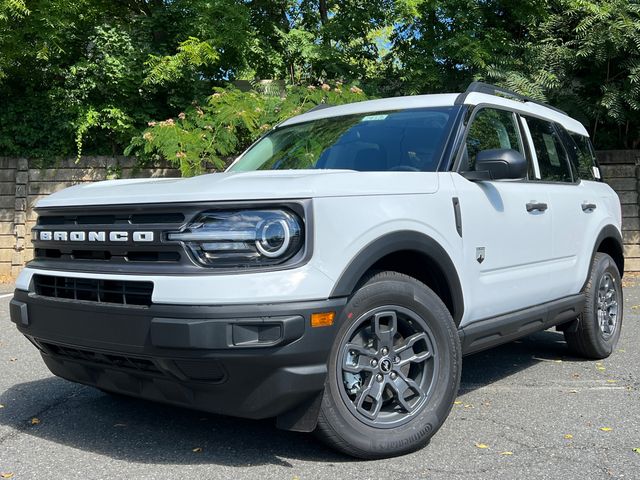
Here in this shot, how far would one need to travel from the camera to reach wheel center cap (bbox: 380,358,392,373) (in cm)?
326

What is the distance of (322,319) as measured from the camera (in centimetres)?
288

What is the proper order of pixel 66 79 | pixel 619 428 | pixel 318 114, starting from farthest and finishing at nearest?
pixel 66 79 → pixel 318 114 → pixel 619 428

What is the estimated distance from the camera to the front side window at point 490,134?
159 inches

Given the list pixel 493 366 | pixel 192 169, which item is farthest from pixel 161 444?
pixel 192 169

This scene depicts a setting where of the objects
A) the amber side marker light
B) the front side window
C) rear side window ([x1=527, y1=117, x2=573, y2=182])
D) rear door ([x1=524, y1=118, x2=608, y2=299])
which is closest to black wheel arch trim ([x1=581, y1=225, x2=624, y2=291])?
rear door ([x1=524, y1=118, x2=608, y2=299])

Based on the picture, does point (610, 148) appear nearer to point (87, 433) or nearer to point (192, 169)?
point (192, 169)

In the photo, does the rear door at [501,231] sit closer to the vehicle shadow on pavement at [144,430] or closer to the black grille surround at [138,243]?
the vehicle shadow on pavement at [144,430]

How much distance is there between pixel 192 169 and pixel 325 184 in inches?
298

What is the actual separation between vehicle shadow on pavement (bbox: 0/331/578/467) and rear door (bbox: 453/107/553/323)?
91 cm

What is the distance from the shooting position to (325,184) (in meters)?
3.02

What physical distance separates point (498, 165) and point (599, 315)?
8.09 feet

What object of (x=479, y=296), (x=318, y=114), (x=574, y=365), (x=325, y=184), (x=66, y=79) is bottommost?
(x=574, y=365)

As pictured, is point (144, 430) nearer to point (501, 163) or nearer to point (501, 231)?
point (501, 231)

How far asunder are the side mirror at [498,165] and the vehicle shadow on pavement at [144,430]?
1599 millimetres
